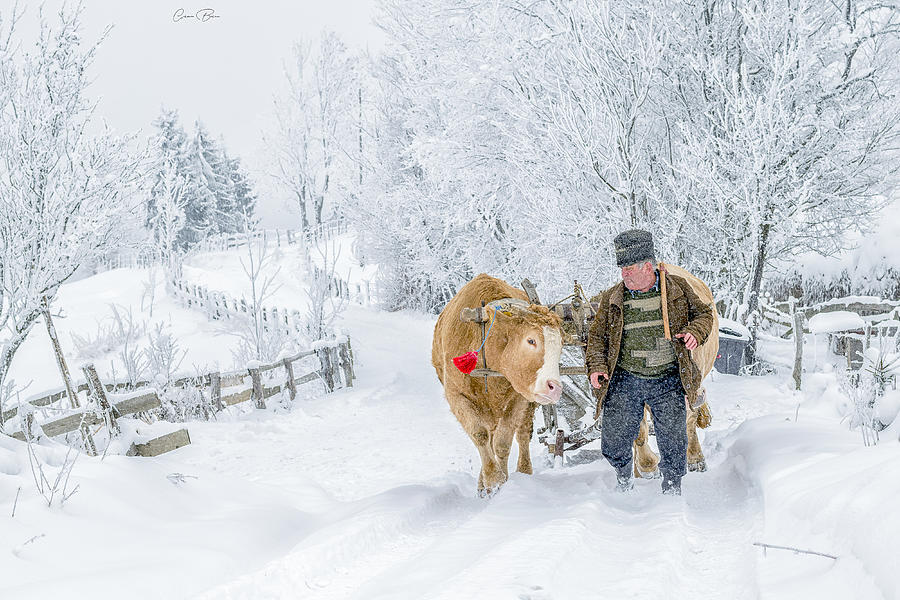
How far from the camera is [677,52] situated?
29.8ft

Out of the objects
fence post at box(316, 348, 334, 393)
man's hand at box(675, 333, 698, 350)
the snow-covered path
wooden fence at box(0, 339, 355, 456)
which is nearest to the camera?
the snow-covered path

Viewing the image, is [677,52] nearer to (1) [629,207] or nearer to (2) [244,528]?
(1) [629,207]

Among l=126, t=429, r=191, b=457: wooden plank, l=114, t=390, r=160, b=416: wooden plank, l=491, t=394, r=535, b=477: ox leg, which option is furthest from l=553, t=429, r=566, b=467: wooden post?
l=114, t=390, r=160, b=416: wooden plank

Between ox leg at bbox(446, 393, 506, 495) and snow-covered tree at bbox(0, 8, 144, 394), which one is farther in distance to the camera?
snow-covered tree at bbox(0, 8, 144, 394)

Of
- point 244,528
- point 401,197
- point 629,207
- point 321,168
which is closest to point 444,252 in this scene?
point 401,197

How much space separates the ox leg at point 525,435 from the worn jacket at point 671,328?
671mm

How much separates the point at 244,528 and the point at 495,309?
6.72 ft

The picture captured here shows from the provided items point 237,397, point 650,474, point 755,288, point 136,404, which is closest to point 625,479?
point 650,474

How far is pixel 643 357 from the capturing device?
12.2 feet

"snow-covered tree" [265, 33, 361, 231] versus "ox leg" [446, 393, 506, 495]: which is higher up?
"snow-covered tree" [265, 33, 361, 231]

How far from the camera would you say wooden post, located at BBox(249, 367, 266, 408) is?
10216 millimetres

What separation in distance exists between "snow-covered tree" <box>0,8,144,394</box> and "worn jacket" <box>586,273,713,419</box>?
6056mm

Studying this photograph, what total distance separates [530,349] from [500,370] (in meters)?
0.34

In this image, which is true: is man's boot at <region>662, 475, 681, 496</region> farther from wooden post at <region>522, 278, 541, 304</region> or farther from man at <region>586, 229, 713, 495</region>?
wooden post at <region>522, 278, 541, 304</region>
